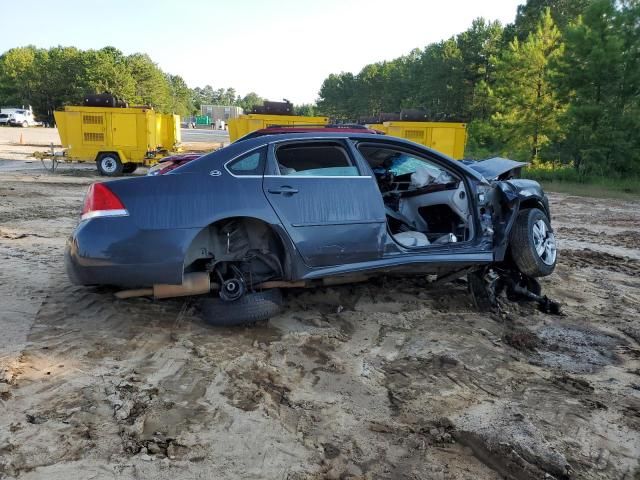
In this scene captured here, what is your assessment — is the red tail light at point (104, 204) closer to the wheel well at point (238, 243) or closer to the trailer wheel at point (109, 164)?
the wheel well at point (238, 243)

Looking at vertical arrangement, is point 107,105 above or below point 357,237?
above

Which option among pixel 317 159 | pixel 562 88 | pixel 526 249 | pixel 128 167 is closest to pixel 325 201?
pixel 317 159

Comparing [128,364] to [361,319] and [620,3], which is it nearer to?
[361,319]

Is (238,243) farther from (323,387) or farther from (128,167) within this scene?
(128,167)

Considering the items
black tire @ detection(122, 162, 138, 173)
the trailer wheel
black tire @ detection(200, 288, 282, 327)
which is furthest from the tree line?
black tire @ detection(200, 288, 282, 327)

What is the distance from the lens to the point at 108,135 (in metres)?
16.5

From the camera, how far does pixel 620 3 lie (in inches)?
754

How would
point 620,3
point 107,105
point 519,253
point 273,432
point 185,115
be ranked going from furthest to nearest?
point 185,115 → point 620,3 → point 107,105 → point 519,253 → point 273,432

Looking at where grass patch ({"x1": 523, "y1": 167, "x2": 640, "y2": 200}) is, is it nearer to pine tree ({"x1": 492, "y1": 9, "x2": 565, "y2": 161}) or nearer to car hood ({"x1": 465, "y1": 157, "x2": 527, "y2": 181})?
pine tree ({"x1": 492, "y1": 9, "x2": 565, "y2": 161})

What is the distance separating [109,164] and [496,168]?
14.5 metres

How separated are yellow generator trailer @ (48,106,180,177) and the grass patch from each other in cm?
1372

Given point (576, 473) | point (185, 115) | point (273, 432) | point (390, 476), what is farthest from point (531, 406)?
point (185, 115)

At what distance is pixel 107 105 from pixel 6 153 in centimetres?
1009

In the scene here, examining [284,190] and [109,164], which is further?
[109,164]
